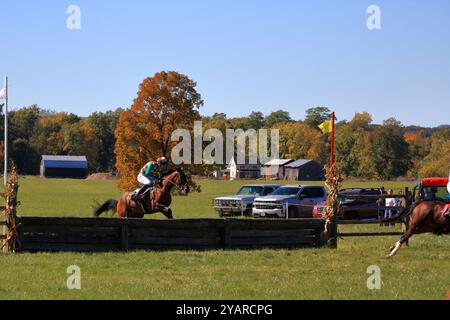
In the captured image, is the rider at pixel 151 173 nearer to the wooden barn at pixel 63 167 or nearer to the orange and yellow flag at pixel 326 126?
the orange and yellow flag at pixel 326 126

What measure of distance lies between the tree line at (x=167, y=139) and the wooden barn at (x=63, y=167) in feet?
14.1

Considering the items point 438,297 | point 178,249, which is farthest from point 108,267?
point 438,297

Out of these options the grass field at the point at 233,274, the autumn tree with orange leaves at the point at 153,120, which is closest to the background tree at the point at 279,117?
the autumn tree with orange leaves at the point at 153,120

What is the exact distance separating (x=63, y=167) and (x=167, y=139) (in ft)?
277

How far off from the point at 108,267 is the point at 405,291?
601cm

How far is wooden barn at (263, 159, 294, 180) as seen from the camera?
482ft

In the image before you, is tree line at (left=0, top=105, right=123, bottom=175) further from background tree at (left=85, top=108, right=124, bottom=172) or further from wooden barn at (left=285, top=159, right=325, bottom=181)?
wooden barn at (left=285, top=159, right=325, bottom=181)

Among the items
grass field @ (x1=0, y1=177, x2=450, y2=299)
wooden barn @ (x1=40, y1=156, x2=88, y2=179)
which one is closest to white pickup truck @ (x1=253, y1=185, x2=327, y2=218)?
grass field @ (x1=0, y1=177, x2=450, y2=299)

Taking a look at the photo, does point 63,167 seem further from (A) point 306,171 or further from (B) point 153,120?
(B) point 153,120

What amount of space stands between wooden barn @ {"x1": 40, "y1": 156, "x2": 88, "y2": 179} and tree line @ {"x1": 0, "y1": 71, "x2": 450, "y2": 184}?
14.1ft

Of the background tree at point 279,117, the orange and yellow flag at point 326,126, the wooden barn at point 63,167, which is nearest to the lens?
the orange and yellow flag at point 326,126

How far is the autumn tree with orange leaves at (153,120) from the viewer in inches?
2021

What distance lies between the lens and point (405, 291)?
1196cm
